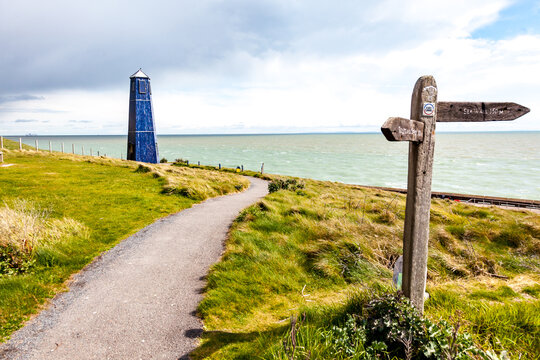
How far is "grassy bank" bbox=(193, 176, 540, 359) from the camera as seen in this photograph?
3.67 metres

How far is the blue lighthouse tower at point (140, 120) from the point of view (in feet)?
92.7

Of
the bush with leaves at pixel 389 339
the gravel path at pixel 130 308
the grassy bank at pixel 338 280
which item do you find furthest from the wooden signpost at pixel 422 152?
the gravel path at pixel 130 308

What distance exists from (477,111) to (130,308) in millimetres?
6387

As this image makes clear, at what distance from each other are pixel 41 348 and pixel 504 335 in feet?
21.1

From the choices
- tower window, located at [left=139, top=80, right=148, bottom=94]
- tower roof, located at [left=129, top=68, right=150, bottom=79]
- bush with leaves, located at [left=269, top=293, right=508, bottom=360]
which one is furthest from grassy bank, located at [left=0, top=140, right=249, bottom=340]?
tower roof, located at [left=129, top=68, right=150, bottom=79]

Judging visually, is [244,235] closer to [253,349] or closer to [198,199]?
[253,349]

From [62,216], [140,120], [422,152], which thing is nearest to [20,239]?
[62,216]

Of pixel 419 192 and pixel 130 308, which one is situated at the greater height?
pixel 419 192

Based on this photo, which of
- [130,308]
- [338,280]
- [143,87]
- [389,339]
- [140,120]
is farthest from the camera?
[140,120]

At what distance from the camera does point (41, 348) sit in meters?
4.35

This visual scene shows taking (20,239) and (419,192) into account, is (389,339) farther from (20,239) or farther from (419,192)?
(20,239)

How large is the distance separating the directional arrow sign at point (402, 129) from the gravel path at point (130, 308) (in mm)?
4113

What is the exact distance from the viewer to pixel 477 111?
11.6 feet

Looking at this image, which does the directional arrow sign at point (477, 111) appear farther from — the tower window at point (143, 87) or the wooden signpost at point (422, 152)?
the tower window at point (143, 87)
